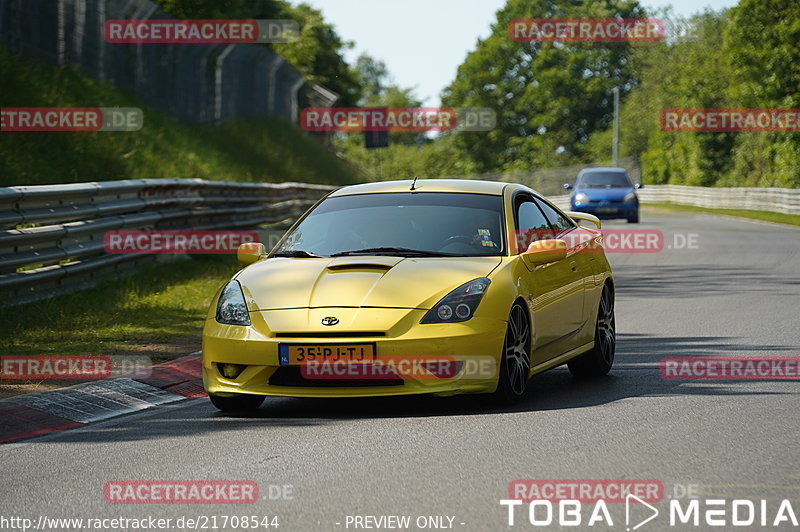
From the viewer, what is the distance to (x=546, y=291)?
8945 millimetres

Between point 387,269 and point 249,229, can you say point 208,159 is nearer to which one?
point 249,229

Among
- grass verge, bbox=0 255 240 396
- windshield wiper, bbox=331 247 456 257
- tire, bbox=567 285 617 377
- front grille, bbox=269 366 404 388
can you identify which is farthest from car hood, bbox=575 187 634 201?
front grille, bbox=269 366 404 388

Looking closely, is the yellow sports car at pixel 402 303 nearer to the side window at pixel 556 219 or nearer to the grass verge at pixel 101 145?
the side window at pixel 556 219

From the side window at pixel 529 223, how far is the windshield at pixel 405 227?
0.56ft

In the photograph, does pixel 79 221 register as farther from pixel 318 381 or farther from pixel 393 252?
pixel 318 381

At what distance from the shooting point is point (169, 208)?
17438mm

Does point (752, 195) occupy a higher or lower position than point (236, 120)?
lower

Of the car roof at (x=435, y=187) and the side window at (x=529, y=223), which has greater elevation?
the car roof at (x=435, y=187)

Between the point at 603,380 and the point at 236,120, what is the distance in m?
21.2

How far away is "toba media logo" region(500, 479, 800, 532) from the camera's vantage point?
17.4 feet

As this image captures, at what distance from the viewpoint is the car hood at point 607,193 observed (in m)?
36.4

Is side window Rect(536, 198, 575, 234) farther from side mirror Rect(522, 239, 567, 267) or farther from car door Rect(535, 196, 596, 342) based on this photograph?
side mirror Rect(522, 239, 567, 267)

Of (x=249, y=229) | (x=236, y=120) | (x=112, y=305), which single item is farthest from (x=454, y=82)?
(x=112, y=305)

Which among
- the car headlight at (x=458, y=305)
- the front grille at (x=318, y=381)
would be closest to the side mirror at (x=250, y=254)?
the front grille at (x=318, y=381)
